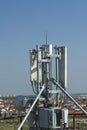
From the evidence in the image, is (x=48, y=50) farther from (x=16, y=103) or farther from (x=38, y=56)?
(x=16, y=103)

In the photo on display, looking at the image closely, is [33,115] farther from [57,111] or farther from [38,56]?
[38,56]

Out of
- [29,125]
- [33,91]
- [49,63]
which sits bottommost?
[29,125]

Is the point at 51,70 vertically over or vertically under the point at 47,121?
over

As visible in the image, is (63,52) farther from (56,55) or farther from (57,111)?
(57,111)

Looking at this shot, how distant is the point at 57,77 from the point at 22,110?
2.80ft

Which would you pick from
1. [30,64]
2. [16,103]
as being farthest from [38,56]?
[16,103]

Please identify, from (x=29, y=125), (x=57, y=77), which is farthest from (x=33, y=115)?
(x=57, y=77)

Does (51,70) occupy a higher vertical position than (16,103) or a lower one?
higher

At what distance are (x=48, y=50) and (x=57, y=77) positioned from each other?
1.61 ft

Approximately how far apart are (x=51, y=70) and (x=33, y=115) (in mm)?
847

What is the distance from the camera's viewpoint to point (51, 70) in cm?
789

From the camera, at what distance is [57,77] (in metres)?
7.90

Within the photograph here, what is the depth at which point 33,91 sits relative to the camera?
25.8ft

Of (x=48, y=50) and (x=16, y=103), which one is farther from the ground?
(x=48, y=50)
